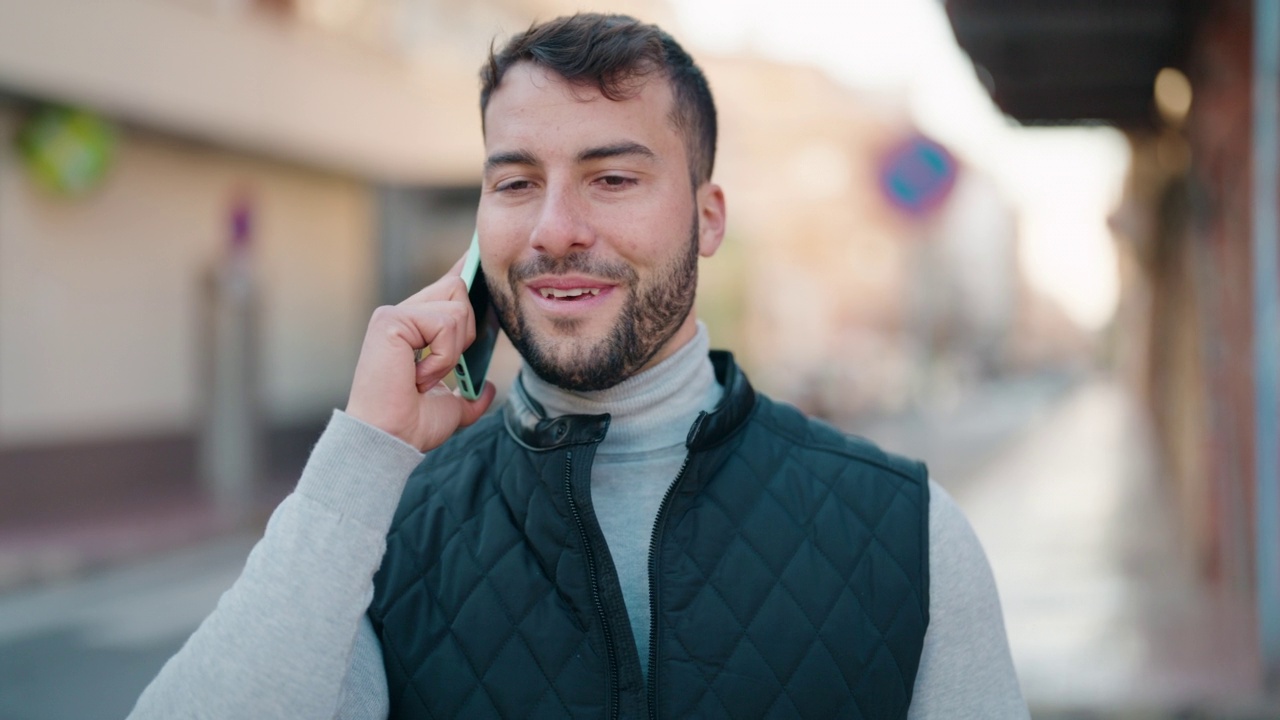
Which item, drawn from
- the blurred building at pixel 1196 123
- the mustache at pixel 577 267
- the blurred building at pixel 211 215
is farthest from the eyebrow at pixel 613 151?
the blurred building at pixel 211 215

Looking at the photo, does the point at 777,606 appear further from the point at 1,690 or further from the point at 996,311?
the point at 996,311

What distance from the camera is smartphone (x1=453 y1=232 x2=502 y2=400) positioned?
2106mm

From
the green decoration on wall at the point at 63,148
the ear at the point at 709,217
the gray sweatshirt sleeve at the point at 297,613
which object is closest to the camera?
the gray sweatshirt sleeve at the point at 297,613

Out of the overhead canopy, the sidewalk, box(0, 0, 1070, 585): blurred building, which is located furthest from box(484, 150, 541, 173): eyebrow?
box(0, 0, 1070, 585): blurred building

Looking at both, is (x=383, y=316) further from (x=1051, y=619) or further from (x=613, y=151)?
(x=1051, y=619)

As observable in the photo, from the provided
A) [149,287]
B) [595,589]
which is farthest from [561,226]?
[149,287]

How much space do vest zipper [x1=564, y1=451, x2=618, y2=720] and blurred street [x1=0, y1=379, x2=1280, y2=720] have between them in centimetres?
468

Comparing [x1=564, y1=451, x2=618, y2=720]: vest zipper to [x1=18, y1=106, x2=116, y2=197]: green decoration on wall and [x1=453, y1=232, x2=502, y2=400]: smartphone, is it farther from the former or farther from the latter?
[x1=18, y1=106, x2=116, y2=197]: green decoration on wall

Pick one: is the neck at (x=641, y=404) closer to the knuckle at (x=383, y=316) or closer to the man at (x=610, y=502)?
the man at (x=610, y=502)

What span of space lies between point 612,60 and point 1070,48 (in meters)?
7.68

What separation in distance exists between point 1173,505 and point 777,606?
13271mm

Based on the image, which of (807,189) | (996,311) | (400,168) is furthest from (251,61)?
(996,311)

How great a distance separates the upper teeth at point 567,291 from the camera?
79.0 inches

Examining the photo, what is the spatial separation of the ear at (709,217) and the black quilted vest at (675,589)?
1.06ft
